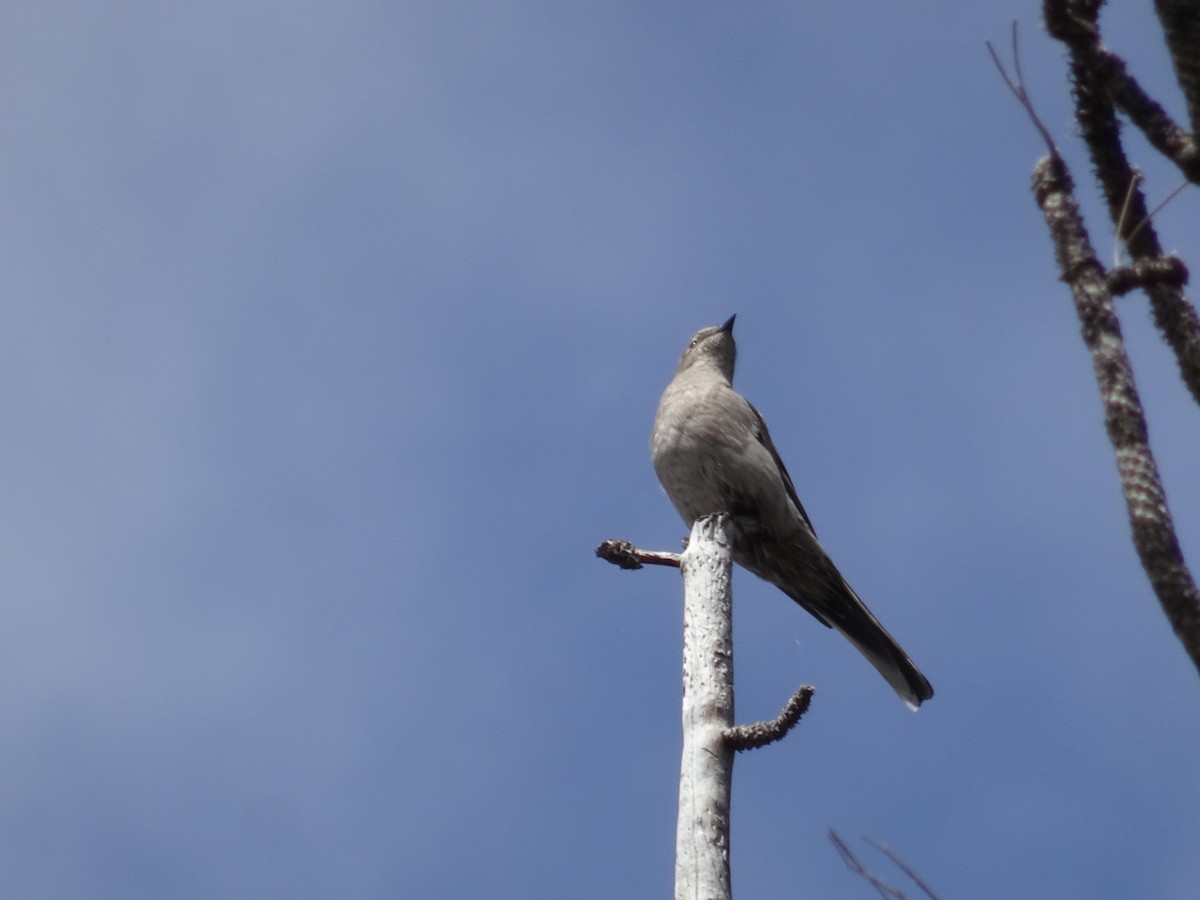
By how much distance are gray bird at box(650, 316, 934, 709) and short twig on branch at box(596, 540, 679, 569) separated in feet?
4.76

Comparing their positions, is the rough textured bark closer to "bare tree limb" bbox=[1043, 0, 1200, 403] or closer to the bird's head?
"bare tree limb" bbox=[1043, 0, 1200, 403]

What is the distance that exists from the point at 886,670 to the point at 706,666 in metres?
2.92

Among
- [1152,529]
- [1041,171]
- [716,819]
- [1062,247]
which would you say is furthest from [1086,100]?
[716,819]

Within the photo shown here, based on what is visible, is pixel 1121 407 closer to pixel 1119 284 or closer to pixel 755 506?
pixel 1119 284

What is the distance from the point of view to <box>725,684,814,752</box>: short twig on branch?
484 cm

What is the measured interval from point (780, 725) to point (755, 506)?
3.14 meters

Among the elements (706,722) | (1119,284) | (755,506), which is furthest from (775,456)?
(1119,284)

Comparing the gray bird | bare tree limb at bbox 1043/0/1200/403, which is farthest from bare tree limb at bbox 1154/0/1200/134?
the gray bird

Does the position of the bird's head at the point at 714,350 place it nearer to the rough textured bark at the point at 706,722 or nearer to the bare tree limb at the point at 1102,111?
the rough textured bark at the point at 706,722

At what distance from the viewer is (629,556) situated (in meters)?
6.36

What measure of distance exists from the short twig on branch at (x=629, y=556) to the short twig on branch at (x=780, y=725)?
4.93 feet

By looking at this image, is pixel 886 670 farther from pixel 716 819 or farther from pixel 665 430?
pixel 716 819

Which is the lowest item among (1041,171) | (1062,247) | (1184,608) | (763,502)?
(1184,608)

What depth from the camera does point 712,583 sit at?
5855 mm
